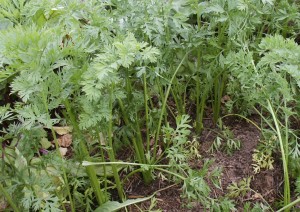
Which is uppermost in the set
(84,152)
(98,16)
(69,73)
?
(98,16)

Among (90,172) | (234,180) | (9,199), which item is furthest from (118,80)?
(234,180)

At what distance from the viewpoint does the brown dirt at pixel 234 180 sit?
66.5 inches

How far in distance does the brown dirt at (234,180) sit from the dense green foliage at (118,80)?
41 millimetres

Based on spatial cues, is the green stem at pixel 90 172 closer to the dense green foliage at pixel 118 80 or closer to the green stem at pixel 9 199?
the dense green foliage at pixel 118 80

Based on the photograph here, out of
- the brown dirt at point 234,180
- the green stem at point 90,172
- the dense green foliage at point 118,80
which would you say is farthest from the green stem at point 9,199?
the brown dirt at point 234,180

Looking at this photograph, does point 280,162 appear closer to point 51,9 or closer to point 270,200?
point 270,200

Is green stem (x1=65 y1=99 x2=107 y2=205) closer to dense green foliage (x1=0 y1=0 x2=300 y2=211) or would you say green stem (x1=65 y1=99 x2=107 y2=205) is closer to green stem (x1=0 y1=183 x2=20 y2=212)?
dense green foliage (x1=0 y1=0 x2=300 y2=211)

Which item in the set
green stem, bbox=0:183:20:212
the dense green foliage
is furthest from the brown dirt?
green stem, bbox=0:183:20:212

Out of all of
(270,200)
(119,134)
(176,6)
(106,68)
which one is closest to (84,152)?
(119,134)

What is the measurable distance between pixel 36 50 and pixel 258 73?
2.67 ft

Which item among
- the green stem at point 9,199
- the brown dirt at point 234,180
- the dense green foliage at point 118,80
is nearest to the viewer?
the dense green foliage at point 118,80

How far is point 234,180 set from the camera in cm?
176

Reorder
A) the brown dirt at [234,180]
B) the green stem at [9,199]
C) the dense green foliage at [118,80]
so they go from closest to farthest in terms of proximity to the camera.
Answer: the dense green foliage at [118,80] < the green stem at [9,199] < the brown dirt at [234,180]

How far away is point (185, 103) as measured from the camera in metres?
1.99
